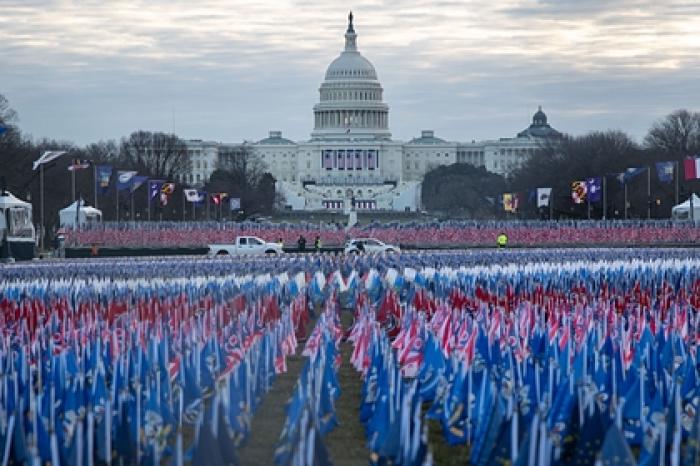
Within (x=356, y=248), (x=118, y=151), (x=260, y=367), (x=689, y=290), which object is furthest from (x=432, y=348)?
(x=118, y=151)

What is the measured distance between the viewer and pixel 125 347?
21.2 m

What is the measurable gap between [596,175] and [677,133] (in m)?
29.3

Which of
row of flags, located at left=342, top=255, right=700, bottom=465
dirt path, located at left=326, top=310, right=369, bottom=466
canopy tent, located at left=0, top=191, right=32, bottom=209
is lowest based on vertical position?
dirt path, located at left=326, top=310, right=369, bottom=466

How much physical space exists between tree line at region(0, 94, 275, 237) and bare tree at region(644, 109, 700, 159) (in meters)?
33.0

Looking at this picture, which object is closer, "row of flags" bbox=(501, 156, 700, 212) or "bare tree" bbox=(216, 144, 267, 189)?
"row of flags" bbox=(501, 156, 700, 212)

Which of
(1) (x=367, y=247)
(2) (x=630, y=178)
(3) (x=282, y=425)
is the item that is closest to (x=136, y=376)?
(3) (x=282, y=425)

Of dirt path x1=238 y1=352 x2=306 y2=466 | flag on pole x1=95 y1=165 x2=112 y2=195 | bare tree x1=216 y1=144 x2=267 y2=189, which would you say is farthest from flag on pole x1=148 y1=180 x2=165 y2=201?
dirt path x1=238 y1=352 x2=306 y2=466

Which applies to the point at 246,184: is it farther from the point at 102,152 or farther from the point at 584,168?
the point at 584,168

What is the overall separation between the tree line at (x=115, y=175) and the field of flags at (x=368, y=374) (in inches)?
1393

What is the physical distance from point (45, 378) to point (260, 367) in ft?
9.93

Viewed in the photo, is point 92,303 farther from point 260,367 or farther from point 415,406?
point 415,406

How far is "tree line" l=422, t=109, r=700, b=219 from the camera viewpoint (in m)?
98.9

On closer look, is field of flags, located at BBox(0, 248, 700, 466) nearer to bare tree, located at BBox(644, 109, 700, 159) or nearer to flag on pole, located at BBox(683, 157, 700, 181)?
flag on pole, located at BBox(683, 157, 700, 181)

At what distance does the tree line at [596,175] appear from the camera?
3893 inches
